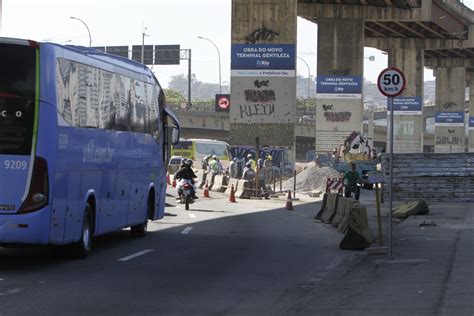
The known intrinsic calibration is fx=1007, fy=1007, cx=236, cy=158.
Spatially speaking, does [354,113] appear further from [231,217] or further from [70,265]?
[70,265]

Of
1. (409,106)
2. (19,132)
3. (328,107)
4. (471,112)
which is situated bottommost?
(19,132)

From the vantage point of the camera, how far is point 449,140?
120812mm

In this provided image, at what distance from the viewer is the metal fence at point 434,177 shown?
133ft

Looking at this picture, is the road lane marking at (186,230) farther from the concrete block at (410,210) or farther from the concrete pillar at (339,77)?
the concrete pillar at (339,77)

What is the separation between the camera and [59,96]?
49.7ft

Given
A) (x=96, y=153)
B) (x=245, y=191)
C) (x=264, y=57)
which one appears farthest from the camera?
(x=264, y=57)

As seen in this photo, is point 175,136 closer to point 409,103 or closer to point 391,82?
point 391,82

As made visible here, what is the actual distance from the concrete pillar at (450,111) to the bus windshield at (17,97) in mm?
106370

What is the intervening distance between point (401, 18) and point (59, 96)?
59792mm

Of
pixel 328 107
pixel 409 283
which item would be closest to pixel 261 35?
pixel 328 107

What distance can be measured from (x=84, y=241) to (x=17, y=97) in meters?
3.19

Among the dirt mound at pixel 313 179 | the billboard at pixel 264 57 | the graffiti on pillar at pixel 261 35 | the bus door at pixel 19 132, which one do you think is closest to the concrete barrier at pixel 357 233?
the bus door at pixel 19 132

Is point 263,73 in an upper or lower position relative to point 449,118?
upper

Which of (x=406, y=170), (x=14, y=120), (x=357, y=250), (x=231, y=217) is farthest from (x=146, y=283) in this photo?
(x=406, y=170)
